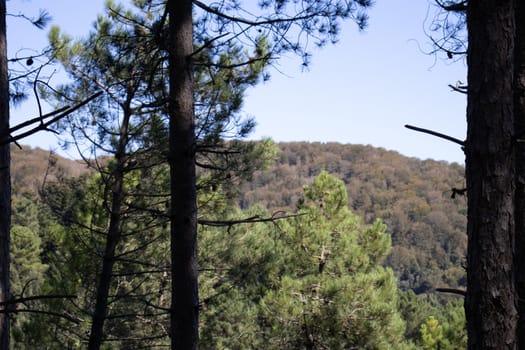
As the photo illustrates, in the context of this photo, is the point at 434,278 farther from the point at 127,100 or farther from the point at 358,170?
the point at 127,100

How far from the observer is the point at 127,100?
19.1ft

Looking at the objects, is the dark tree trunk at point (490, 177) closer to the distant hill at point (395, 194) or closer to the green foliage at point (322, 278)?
the green foliage at point (322, 278)

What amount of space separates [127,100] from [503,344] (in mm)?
4547

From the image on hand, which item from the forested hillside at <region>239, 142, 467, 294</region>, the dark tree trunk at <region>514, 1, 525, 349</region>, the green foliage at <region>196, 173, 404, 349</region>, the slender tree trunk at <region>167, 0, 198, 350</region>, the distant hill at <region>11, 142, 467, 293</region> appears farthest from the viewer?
the forested hillside at <region>239, 142, 467, 294</region>

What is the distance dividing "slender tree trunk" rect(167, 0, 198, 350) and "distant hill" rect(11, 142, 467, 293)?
43.3 metres

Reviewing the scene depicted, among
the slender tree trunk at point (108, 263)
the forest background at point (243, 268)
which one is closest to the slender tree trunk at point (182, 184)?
the forest background at point (243, 268)

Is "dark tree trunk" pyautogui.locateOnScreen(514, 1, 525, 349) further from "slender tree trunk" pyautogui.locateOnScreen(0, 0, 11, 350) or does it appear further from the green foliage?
the green foliage

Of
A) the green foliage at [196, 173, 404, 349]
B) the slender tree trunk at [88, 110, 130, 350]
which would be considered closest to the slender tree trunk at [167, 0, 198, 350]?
the slender tree trunk at [88, 110, 130, 350]

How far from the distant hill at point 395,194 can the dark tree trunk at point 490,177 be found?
44.6m

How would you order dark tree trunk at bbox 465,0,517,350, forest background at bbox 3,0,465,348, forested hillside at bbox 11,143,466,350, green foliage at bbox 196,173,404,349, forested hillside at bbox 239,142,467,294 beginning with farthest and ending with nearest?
forested hillside at bbox 239,142,467,294, green foliage at bbox 196,173,404,349, forested hillside at bbox 11,143,466,350, forest background at bbox 3,0,465,348, dark tree trunk at bbox 465,0,517,350

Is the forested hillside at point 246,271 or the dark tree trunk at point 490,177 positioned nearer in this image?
the dark tree trunk at point 490,177

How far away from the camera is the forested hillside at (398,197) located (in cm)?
6084

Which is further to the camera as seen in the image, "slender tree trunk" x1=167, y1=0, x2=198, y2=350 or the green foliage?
the green foliage

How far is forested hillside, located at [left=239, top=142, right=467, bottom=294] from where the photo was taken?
60.8 m
